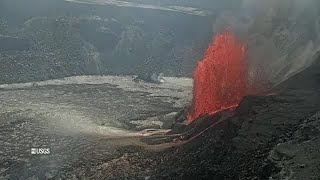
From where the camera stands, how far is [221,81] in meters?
45.4

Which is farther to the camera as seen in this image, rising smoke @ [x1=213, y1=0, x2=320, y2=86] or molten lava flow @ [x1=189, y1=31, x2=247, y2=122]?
molten lava flow @ [x1=189, y1=31, x2=247, y2=122]

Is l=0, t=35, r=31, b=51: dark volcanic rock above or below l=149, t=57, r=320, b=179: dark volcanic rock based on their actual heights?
below

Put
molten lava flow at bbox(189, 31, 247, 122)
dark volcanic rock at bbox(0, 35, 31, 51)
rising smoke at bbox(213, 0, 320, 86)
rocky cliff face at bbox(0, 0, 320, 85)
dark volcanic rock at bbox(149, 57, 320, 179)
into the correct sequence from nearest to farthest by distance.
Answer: dark volcanic rock at bbox(149, 57, 320, 179)
rising smoke at bbox(213, 0, 320, 86)
molten lava flow at bbox(189, 31, 247, 122)
rocky cliff face at bbox(0, 0, 320, 85)
dark volcanic rock at bbox(0, 35, 31, 51)

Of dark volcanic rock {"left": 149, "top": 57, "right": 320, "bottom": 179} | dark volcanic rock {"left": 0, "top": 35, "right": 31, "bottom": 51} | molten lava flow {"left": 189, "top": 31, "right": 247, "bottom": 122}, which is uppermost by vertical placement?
dark volcanic rock {"left": 149, "top": 57, "right": 320, "bottom": 179}

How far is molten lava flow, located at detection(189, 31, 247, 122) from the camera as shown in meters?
42.7

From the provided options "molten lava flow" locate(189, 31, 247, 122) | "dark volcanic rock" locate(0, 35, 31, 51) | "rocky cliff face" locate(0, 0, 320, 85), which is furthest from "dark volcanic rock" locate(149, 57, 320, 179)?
"dark volcanic rock" locate(0, 35, 31, 51)

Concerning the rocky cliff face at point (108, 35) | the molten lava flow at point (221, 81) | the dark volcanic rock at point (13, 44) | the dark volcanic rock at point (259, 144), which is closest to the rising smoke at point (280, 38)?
the molten lava flow at point (221, 81)

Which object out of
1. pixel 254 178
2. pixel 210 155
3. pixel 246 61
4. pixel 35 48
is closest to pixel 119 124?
pixel 246 61

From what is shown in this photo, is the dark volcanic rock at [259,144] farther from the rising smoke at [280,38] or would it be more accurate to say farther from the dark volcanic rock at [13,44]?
the dark volcanic rock at [13,44]

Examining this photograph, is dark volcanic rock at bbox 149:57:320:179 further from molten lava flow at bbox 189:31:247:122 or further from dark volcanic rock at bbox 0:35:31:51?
dark volcanic rock at bbox 0:35:31:51

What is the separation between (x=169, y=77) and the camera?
80.2 metres

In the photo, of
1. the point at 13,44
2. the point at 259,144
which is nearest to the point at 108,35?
the point at 13,44

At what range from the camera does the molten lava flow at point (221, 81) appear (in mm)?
42719

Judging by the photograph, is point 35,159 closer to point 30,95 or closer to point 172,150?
point 172,150
